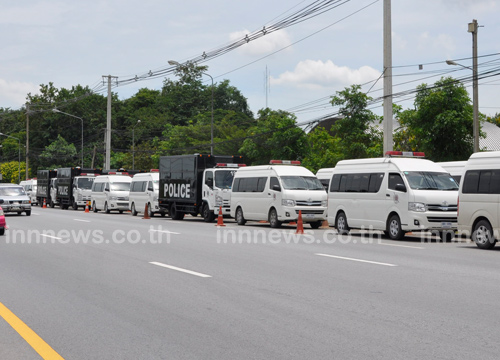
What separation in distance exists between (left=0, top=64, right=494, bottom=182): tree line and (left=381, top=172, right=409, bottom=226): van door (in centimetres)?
785

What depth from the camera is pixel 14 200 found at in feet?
109

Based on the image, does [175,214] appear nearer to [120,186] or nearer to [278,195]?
[278,195]

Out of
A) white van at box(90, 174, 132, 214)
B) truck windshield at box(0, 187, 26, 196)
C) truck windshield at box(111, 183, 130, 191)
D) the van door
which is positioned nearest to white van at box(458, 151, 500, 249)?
the van door

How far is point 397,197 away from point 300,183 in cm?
630

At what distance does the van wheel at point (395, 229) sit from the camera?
1880 centimetres

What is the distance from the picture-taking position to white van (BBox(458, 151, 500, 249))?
51.4 ft

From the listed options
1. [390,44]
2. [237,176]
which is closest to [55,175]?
[237,176]

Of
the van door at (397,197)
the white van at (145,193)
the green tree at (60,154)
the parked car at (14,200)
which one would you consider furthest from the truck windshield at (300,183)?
the green tree at (60,154)

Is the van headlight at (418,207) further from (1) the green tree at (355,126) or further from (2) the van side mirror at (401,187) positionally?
(1) the green tree at (355,126)

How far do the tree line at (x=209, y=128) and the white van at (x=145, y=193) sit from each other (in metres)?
8.03

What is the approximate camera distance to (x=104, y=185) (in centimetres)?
4225

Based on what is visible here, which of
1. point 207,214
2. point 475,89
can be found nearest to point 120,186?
point 207,214

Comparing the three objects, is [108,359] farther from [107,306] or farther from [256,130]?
[256,130]

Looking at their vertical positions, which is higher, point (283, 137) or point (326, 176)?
point (283, 137)
